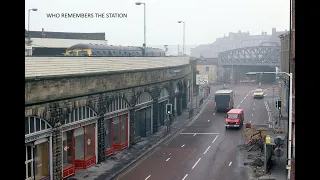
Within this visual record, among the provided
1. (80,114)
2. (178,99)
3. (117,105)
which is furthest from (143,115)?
(178,99)

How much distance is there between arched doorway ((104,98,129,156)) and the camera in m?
33.1

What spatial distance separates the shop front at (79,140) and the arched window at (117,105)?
2.75m

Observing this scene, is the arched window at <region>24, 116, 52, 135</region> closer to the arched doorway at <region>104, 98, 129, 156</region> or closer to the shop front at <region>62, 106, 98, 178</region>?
the shop front at <region>62, 106, 98, 178</region>

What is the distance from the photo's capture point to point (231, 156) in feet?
108

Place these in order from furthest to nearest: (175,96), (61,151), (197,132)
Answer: (175,96) → (197,132) → (61,151)

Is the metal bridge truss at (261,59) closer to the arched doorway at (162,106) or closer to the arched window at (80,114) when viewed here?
the arched doorway at (162,106)

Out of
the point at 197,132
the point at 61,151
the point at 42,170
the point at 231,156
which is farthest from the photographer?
the point at 197,132

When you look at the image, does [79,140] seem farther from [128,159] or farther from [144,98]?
[144,98]

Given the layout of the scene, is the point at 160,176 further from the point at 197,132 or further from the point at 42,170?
the point at 197,132

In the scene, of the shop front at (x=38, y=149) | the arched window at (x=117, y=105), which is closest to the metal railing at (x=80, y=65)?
the arched window at (x=117, y=105)

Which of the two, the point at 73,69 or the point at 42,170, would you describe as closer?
the point at 42,170
